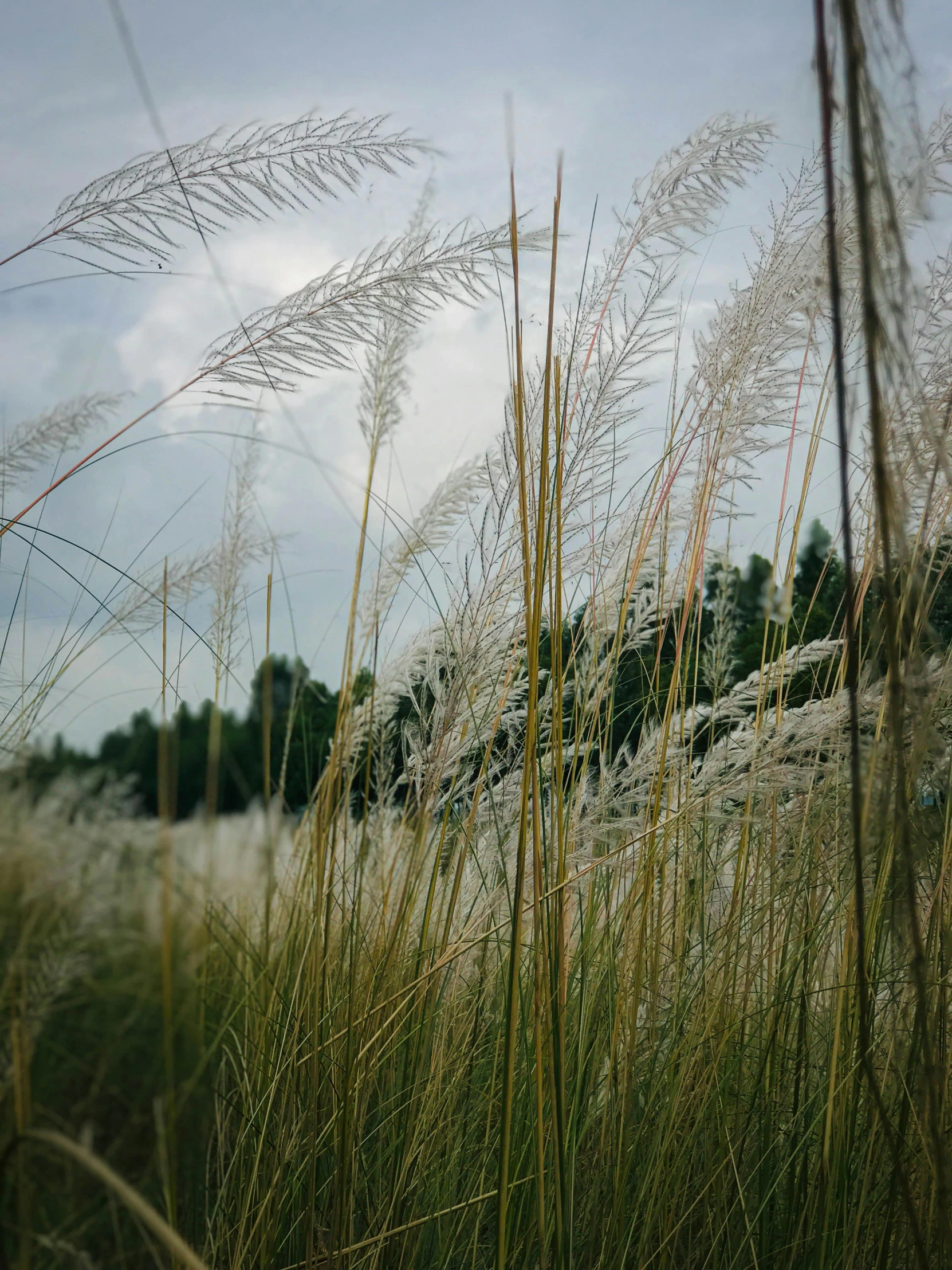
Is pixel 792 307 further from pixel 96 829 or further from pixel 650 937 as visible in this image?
pixel 96 829

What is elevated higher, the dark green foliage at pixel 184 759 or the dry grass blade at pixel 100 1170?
the dark green foliage at pixel 184 759

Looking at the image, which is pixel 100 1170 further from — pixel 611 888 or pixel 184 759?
pixel 611 888

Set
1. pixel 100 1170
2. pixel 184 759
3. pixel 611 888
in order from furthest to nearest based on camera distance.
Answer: pixel 611 888, pixel 184 759, pixel 100 1170

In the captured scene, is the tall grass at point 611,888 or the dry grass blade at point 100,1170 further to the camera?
the tall grass at point 611,888

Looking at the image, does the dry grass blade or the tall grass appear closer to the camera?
the dry grass blade

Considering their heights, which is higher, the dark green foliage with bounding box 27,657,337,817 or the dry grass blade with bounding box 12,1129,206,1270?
the dark green foliage with bounding box 27,657,337,817

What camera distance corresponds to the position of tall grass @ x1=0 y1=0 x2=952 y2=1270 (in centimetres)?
85

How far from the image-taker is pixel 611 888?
1688 mm

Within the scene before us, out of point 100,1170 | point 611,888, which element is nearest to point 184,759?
point 100,1170

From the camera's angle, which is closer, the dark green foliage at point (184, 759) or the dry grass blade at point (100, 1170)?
the dry grass blade at point (100, 1170)

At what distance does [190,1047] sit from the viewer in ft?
1.86

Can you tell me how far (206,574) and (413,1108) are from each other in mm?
824

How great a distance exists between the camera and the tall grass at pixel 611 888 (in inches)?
33.4

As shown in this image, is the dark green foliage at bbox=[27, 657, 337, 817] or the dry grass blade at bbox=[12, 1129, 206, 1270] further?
the dark green foliage at bbox=[27, 657, 337, 817]
